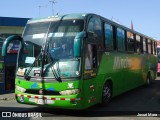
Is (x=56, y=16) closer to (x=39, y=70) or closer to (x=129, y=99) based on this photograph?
(x=39, y=70)

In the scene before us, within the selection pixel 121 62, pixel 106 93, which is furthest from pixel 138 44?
pixel 106 93

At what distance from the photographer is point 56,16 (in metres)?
9.77

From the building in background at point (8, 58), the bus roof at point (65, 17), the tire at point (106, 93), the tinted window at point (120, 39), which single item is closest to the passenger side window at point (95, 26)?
the bus roof at point (65, 17)

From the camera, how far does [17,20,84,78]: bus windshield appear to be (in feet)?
28.5

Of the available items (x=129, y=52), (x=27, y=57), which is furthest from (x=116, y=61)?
(x=27, y=57)

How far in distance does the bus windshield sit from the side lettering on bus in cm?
317

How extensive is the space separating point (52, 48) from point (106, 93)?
2953 mm

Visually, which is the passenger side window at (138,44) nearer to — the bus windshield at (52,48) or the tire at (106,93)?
the tire at (106,93)

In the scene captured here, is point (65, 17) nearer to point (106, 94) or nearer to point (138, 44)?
point (106, 94)

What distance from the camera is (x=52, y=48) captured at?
9000 mm

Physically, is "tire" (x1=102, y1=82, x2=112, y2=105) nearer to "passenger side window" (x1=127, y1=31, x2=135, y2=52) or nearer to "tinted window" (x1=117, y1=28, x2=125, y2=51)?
"tinted window" (x1=117, y1=28, x2=125, y2=51)

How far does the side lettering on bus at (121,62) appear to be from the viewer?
11.8 metres

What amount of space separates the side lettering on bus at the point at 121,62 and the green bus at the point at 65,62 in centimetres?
74

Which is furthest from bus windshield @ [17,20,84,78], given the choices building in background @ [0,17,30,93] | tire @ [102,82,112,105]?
building in background @ [0,17,30,93]
